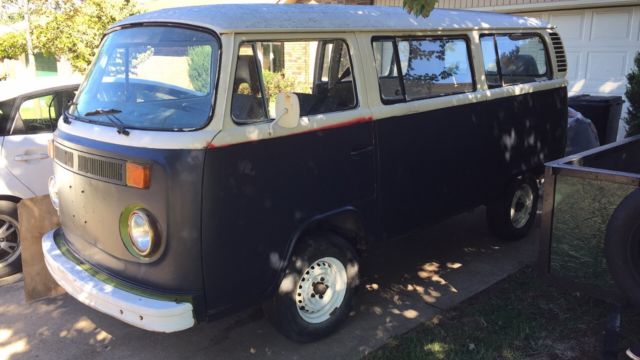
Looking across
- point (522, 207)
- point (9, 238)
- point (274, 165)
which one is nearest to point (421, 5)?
point (274, 165)

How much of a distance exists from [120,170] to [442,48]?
2.85m

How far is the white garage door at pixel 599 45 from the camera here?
8711mm

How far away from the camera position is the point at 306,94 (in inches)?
151

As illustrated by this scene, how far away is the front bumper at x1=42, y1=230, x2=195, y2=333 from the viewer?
2996 mm

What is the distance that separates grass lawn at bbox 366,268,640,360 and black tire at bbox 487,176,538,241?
1.10 metres

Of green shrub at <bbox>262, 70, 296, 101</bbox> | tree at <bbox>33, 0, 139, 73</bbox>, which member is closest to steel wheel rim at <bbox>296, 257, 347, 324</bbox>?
green shrub at <bbox>262, 70, 296, 101</bbox>

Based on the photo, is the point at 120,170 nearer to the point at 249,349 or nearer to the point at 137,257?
the point at 137,257

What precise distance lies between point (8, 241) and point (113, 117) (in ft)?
7.62

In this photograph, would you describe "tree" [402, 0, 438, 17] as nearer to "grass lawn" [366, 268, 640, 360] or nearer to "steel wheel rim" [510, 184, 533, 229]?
"grass lawn" [366, 268, 640, 360]

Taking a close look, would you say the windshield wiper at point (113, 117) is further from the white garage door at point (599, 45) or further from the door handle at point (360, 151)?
the white garage door at point (599, 45)

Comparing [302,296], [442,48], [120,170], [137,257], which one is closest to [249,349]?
[302,296]

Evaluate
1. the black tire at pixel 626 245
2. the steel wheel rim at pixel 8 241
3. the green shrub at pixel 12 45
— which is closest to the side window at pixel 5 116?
the steel wheel rim at pixel 8 241

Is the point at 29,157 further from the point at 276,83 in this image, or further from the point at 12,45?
the point at 12,45

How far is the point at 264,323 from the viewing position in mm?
4121
